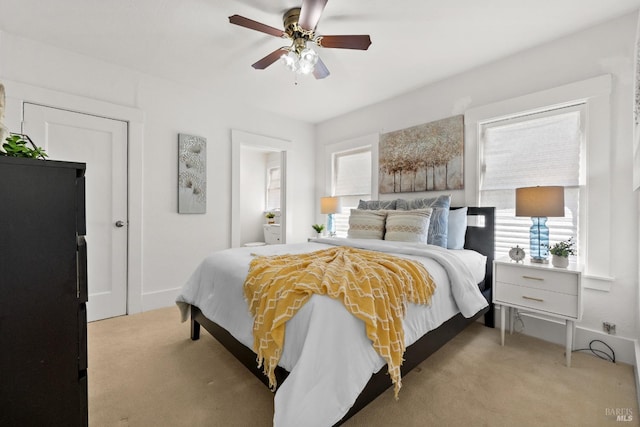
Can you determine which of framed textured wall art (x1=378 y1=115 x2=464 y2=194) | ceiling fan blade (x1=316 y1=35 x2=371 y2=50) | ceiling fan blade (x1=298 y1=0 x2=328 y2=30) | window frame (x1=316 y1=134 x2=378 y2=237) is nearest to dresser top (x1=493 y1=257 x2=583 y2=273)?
framed textured wall art (x1=378 y1=115 x2=464 y2=194)

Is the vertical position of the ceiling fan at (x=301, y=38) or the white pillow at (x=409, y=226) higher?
the ceiling fan at (x=301, y=38)

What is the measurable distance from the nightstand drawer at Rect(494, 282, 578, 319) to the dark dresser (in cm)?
268

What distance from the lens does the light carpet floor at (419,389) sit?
1.48 metres

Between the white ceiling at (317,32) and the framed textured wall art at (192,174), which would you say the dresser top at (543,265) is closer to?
the white ceiling at (317,32)

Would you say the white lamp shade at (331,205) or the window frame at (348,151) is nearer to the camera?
the window frame at (348,151)

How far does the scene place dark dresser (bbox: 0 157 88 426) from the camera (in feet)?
2.85

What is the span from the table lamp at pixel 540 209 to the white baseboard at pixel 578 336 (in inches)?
22.8

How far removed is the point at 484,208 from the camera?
9.10 feet

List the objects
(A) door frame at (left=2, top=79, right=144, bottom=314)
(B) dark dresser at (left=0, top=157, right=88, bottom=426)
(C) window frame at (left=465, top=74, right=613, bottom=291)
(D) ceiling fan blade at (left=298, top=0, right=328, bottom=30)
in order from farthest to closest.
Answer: (A) door frame at (left=2, top=79, right=144, bottom=314) < (C) window frame at (left=465, top=74, right=613, bottom=291) < (D) ceiling fan blade at (left=298, top=0, right=328, bottom=30) < (B) dark dresser at (left=0, top=157, right=88, bottom=426)

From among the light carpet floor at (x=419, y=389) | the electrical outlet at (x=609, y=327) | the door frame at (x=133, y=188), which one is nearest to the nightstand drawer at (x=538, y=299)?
the light carpet floor at (x=419, y=389)

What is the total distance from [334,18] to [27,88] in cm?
278

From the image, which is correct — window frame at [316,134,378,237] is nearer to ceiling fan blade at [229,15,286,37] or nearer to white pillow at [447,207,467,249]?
white pillow at [447,207,467,249]

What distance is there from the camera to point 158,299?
10.5 feet

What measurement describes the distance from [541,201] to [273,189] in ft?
18.8
